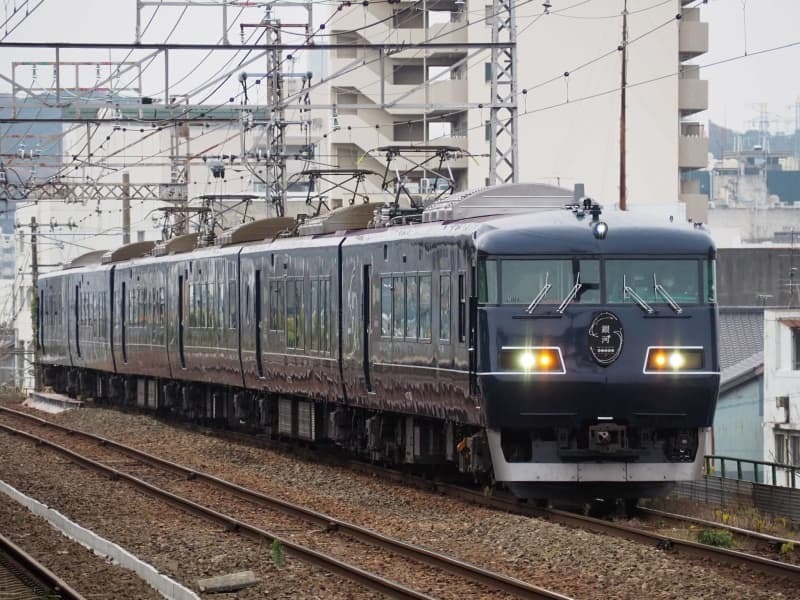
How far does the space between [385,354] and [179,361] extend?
11144mm

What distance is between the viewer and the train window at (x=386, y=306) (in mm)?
17656

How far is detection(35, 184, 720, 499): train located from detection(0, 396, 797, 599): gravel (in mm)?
686

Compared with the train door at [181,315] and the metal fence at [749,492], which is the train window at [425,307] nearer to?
the metal fence at [749,492]

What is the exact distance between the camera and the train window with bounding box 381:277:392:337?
17656 millimetres

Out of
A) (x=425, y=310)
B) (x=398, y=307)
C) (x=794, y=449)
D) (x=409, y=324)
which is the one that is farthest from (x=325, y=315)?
(x=794, y=449)

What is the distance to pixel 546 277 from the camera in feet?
47.9

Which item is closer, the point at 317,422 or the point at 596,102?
the point at 317,422

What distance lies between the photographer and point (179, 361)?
92.9 feet

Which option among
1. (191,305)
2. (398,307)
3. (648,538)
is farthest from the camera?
(191,305)

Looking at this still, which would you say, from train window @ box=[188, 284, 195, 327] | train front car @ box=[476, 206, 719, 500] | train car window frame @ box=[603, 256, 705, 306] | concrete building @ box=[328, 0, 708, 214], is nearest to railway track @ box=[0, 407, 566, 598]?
train front car @ box=[476, 206, 719, 500]

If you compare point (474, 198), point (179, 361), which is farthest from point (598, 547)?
point (179, 361)

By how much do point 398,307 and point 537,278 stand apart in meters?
3.04

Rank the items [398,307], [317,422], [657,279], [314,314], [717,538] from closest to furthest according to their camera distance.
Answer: [717,538] → [657,279] → [398,307] → [314,314] → [317,422]

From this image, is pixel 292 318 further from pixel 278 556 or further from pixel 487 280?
pixel 278 556
